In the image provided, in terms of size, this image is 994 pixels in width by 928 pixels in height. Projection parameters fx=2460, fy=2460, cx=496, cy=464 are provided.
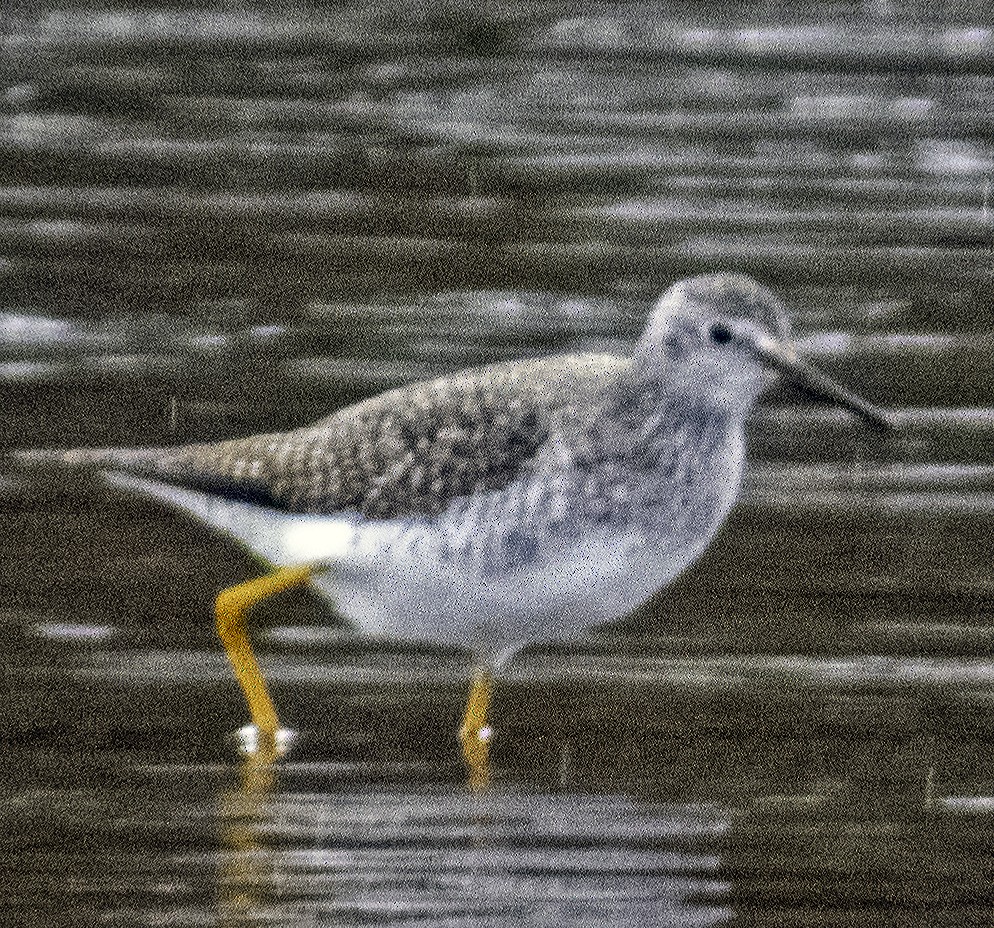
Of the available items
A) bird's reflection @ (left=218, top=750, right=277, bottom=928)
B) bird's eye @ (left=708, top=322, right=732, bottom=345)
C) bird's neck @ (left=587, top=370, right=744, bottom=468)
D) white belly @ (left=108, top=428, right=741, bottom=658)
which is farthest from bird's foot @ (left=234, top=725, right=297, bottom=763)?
bird's eye @ (left=708, top=322, right=732, bottom=345)

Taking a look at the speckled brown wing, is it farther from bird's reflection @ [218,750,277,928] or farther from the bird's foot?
bird's reflection @ [218,750,277,928]

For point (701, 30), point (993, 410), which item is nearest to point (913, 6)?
point (701, 30)

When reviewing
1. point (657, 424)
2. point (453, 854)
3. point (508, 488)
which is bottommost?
point (453, 854)

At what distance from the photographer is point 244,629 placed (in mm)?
6996

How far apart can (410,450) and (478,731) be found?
796 millimetres

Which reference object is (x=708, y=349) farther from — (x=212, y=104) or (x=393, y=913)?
(x=212, y=104)

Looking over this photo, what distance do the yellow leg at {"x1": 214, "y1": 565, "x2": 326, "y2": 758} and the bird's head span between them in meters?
1.14

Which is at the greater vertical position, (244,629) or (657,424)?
(657,424)

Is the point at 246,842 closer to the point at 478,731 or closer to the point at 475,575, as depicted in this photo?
the point at 478,731

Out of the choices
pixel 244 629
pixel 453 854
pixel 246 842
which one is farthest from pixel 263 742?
pixel 453 854

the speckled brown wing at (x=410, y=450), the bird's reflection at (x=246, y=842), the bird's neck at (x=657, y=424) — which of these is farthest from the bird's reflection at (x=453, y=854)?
the bird's neck at (x=657, y=424)

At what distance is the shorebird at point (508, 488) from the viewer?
6.67 m

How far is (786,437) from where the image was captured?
8773 millimetres

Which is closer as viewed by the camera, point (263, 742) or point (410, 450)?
point (263, 742)
